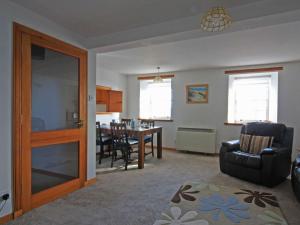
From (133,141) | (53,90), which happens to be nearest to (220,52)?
(133,141)

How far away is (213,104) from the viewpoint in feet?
17.5

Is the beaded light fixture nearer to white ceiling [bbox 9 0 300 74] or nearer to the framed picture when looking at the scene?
white ceiling [bbox 9 0 300 74]

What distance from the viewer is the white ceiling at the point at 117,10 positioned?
81.2 inches

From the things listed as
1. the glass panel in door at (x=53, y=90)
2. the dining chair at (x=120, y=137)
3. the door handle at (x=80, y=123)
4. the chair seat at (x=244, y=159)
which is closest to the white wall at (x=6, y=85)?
the glass panel in door at (x=53, y=90)

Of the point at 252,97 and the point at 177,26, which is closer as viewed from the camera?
the point at 177,26

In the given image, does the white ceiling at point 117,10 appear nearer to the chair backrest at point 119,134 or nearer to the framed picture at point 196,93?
the chair backrest at point 119,134

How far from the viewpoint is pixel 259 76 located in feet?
15.9

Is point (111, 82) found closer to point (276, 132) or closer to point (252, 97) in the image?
point (252, 97)

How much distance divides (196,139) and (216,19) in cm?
405

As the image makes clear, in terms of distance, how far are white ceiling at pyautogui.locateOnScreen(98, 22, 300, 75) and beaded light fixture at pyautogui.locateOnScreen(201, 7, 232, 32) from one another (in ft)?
4.62

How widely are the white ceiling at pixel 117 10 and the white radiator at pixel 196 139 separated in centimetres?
351

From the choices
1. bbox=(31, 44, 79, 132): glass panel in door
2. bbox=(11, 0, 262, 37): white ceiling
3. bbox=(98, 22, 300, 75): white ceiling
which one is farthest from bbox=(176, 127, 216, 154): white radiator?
bbox=(11, 0, 262, 37): white ceiling

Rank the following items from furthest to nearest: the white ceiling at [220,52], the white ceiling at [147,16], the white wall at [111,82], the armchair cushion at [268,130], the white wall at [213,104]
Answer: the white wall at [111,82] → the white wall at [213,104] → the armchair cushion at [268,130] → the white ceiling at [220,52] → the white ceiling at [147,16]

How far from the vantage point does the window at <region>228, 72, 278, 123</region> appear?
4.70 m
